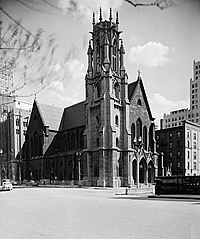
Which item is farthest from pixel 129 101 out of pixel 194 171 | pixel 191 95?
pixel 191 95

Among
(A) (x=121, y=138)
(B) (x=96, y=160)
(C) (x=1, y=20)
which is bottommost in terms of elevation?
(B) (x=96, y=160)

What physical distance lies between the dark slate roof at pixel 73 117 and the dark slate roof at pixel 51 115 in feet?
2.32

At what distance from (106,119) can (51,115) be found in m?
13.3

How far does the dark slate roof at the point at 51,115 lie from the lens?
1586 inches

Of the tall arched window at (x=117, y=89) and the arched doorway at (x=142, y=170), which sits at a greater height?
the tall arched window at (x=117, y=89)

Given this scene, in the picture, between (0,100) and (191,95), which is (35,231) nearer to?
(0,100)

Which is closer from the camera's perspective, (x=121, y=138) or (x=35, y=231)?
(x=35, y=231)

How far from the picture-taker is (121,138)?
3156cm

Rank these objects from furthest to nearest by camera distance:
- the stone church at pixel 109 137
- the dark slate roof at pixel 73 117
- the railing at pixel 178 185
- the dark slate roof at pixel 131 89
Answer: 1. the dark slate roof at pixel 73 117
2. the dark slate roof at pixel 131 89
3. the stone church at pixel 109 137
4. the railing at pixel 178 185

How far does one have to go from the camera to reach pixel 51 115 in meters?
41.7

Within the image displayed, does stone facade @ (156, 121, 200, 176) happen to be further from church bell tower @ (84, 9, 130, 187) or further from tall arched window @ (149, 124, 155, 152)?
church bell tower @ (84, 9, 130, 187)

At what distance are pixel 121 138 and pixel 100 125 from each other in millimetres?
2595

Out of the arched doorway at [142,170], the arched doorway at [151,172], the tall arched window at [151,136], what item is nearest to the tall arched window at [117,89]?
the tall arched window at [151,136]

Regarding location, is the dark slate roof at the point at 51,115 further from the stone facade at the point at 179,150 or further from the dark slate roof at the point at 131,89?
the stone facade at the point at 179,150
